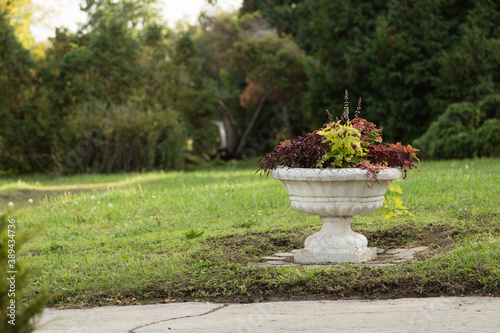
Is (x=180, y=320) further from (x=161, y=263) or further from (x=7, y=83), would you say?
(x=7, y=83)

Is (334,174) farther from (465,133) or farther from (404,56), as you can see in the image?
(404,56)

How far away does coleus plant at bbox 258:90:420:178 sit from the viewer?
5.65 metres

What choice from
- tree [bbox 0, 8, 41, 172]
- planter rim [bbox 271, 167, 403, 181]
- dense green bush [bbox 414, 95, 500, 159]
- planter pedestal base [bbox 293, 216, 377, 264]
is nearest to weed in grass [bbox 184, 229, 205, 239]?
planter pedestal base [bbox 293, 216, 377, 264]

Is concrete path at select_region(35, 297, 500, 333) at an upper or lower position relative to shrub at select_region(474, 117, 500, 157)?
lower

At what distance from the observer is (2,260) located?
2586mm

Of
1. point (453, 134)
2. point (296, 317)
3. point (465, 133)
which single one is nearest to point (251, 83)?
point (453, 134)

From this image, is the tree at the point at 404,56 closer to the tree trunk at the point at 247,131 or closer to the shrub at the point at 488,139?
the shrub at the point at 488,139

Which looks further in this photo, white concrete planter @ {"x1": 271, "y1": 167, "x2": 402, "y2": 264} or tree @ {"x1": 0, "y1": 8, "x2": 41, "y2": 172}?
tree @ {"x1": 0, "y1": 8, "x2": 41, "y2": 172}

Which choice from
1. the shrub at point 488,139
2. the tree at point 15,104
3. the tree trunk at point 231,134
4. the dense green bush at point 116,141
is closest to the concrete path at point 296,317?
the shrub at point 488,139

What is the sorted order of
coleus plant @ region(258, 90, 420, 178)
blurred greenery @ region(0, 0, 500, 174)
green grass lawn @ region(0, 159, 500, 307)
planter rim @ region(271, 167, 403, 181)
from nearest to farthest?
green grass lawn @ region(0, 159, 500, 307)
planter rim @ region(271, 167, 403, 181)
coleus plant @ region(258, 90, 420, 178)
blurred greenery @ region(0, 0, 500, 174)

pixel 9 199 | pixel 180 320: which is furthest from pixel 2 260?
pixel 9 199

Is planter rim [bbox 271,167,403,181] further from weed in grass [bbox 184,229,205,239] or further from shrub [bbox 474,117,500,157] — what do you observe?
shrub [bbox 474,117,500,157]

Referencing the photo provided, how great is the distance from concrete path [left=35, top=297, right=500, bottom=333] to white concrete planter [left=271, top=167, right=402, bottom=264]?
1266mm

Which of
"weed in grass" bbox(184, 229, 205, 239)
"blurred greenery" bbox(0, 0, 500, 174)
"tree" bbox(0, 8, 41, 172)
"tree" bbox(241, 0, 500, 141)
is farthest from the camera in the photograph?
"tree" bbox(0, 8, 41, 172)
